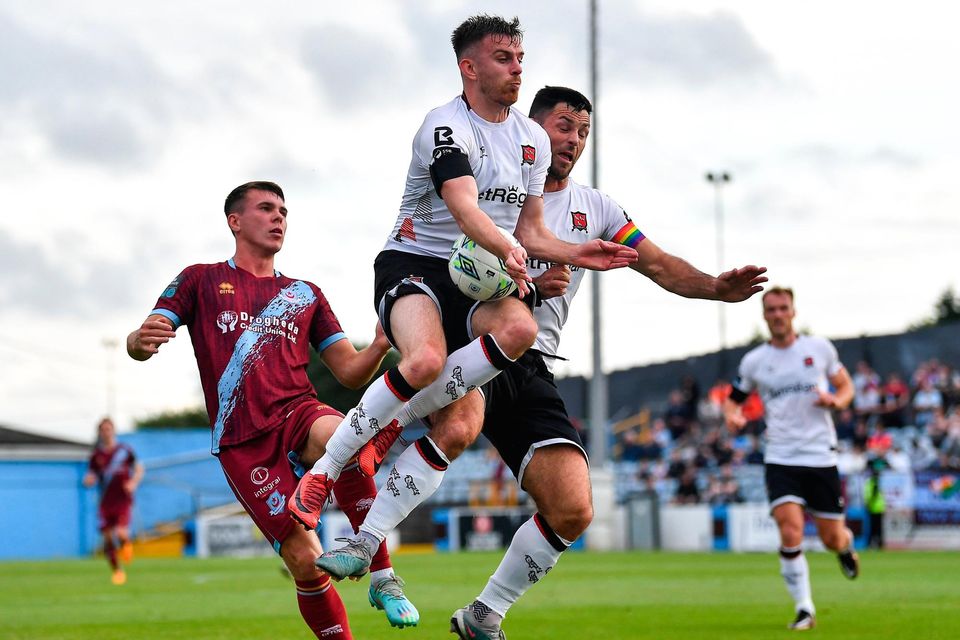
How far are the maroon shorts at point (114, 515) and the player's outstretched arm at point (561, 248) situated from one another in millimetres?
17212

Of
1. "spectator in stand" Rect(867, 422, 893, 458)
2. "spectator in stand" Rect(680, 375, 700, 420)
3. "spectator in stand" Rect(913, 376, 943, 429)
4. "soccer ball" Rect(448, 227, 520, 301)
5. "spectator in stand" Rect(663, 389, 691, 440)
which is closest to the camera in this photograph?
"soccer ball" Rect(448, 227, 520, 301)

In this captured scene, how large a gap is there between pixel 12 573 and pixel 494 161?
20.8 meters

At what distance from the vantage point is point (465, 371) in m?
6.71

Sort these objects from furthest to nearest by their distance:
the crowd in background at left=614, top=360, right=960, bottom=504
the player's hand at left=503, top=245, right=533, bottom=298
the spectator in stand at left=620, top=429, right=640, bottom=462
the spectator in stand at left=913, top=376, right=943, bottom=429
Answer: the spectator in stand at left=620, top=429, right=640, bottom=462
the spectator in stand at left=913, top=376, right=943, bottom=429
the crowd in background at left=614, top=360, right=960, bottom=504
the player's hand at left=503, top=245, right=533, bottom=298

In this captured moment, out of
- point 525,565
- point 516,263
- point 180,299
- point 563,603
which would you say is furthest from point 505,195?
point 563,603

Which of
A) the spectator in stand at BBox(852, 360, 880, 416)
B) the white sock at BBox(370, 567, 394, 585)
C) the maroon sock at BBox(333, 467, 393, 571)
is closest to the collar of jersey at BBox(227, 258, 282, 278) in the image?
the maroon sock at BBox(333, 467, 393, 571)

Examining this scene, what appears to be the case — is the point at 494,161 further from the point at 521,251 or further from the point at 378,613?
the point at 378,613

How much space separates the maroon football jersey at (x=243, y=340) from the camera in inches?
295

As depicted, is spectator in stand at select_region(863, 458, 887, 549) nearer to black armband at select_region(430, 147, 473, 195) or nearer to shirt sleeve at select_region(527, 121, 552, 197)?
shirt sleeve at select_region(527, 121, 552, 197)

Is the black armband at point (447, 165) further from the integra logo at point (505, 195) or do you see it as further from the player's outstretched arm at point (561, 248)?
the player's outstretched arm at point (561, 248)

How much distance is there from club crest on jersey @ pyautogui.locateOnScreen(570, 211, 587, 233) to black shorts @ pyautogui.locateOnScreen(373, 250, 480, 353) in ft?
4.13

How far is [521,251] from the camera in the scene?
20.9ft

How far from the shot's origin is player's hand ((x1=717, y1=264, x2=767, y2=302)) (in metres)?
7.52

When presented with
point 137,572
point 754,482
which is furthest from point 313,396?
point 754,482
